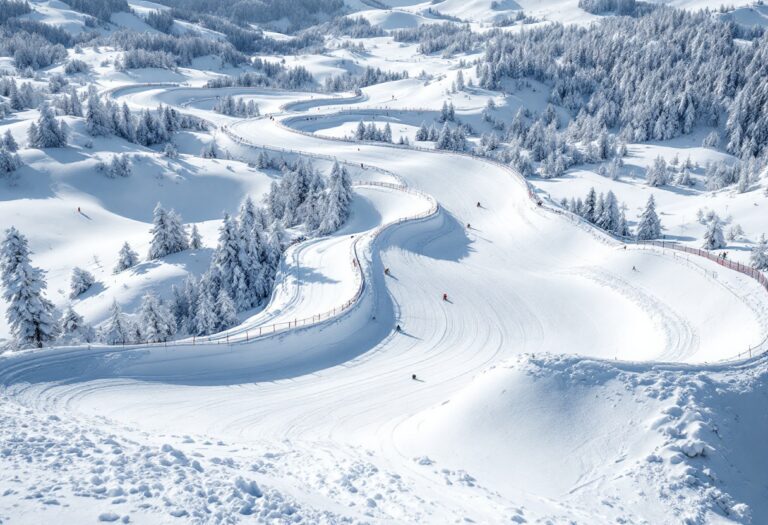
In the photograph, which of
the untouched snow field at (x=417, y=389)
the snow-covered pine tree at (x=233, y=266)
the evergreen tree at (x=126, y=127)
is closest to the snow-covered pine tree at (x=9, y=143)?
the evergreen tree at (x=126, y=127)

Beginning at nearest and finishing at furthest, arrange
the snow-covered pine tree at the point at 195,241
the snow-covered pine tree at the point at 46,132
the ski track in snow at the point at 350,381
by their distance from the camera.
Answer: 1. the ski track in snow at the point at 350,381
2. the snow-covered pine tree at the point at 195,241
3. the snow-covered pine tree at the point at 46,132

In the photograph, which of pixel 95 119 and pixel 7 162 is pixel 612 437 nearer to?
pixel 7 162

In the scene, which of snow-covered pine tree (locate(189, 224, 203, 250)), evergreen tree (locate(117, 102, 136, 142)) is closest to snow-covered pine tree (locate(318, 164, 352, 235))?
snow-covered pine tree (locate(189, 224, 203, 250))

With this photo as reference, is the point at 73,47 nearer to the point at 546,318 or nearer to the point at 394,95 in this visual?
the point at 394,95

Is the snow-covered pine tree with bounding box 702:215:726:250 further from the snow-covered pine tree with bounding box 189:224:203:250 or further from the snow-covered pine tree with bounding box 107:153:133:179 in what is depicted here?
the snow-covered pine tree with bounding box 107:153:133:179

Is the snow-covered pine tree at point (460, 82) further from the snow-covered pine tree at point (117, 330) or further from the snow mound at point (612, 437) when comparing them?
the snow mound at point (612, 437)
